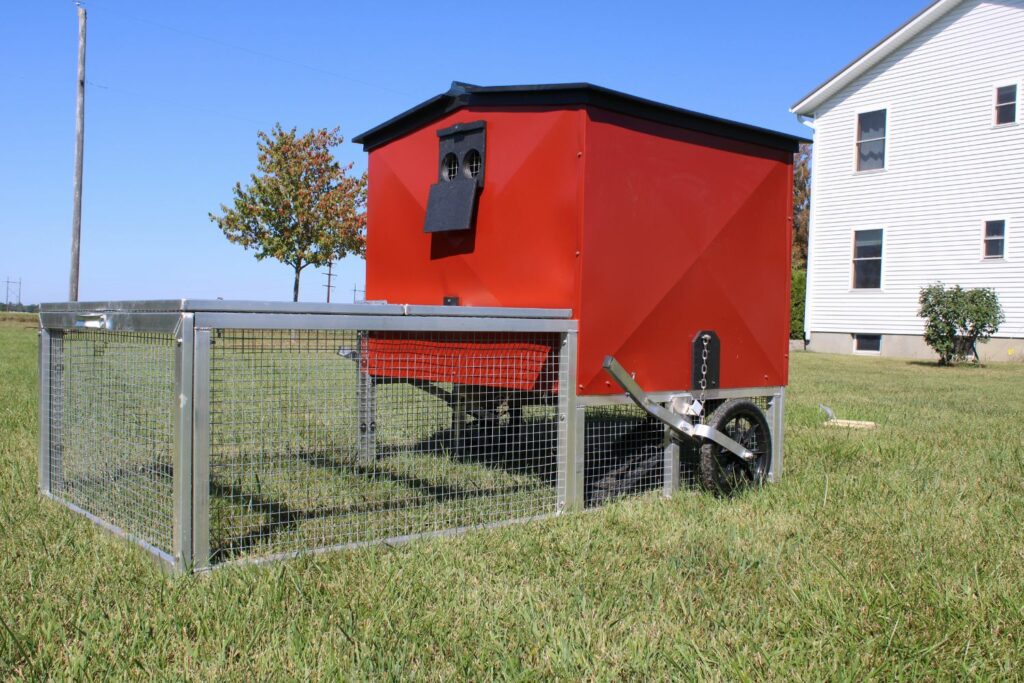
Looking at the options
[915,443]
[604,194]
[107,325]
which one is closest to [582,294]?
[604,194]

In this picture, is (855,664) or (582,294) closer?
(855,664)

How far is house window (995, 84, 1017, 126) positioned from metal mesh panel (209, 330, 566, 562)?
1617 cm

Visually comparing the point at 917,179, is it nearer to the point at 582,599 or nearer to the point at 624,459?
the point at 624,459

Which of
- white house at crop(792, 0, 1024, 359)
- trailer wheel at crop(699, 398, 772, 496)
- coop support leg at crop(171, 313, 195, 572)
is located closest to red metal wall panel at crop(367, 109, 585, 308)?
trailer wheel at crop(699, 398, 772, 496)

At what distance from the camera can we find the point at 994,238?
16844mm

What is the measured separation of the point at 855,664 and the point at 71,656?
208cm

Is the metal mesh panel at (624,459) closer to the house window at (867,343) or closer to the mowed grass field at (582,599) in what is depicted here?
the mowed grass field at (582,599)

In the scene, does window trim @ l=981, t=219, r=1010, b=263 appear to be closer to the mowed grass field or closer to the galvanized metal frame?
the mowed grass field

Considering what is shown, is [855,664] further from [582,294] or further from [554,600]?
[582,294]

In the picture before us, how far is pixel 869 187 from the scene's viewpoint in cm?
1880

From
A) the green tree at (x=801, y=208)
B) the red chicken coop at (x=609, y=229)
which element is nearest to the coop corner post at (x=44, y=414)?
the red chicken coop at (x=609, y=229)

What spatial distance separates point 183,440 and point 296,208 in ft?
73.3

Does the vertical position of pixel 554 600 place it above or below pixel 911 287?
below

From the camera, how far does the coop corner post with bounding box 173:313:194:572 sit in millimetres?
2830
